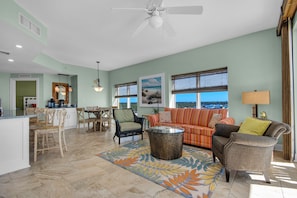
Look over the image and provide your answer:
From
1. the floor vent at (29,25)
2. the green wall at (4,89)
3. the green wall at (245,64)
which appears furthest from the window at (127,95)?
the green wall at (4,89)

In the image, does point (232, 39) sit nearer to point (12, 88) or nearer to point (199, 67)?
point (199, 67)

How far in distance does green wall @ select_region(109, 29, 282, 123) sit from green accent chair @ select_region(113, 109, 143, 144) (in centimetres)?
222

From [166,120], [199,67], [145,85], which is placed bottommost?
[166,120]

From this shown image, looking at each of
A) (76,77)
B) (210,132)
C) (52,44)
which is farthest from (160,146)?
(76,77)

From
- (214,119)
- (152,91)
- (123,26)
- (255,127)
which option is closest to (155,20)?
(123,26)

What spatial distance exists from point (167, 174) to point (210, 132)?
64.1 inches

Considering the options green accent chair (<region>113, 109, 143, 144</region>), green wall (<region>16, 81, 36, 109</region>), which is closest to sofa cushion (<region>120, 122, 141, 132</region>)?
green accent chair (<region>113, 109, 143, 144</region>)

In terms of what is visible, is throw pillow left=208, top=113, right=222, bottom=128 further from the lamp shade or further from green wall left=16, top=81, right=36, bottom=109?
green wall left=16, top=81, right=36, bottom=109

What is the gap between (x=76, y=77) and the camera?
22.9 ft

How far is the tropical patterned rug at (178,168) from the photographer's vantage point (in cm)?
204

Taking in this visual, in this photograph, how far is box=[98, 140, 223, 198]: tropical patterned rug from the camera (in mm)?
2045

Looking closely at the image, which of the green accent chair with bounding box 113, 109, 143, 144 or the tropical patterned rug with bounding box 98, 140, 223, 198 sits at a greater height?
the green accent chair with bounding box 113, 109, 143, 144

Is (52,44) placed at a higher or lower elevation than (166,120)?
higher

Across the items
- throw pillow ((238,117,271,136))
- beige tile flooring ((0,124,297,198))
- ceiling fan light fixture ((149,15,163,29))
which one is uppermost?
ceiling fan light fixture ((149,15,163,29))
